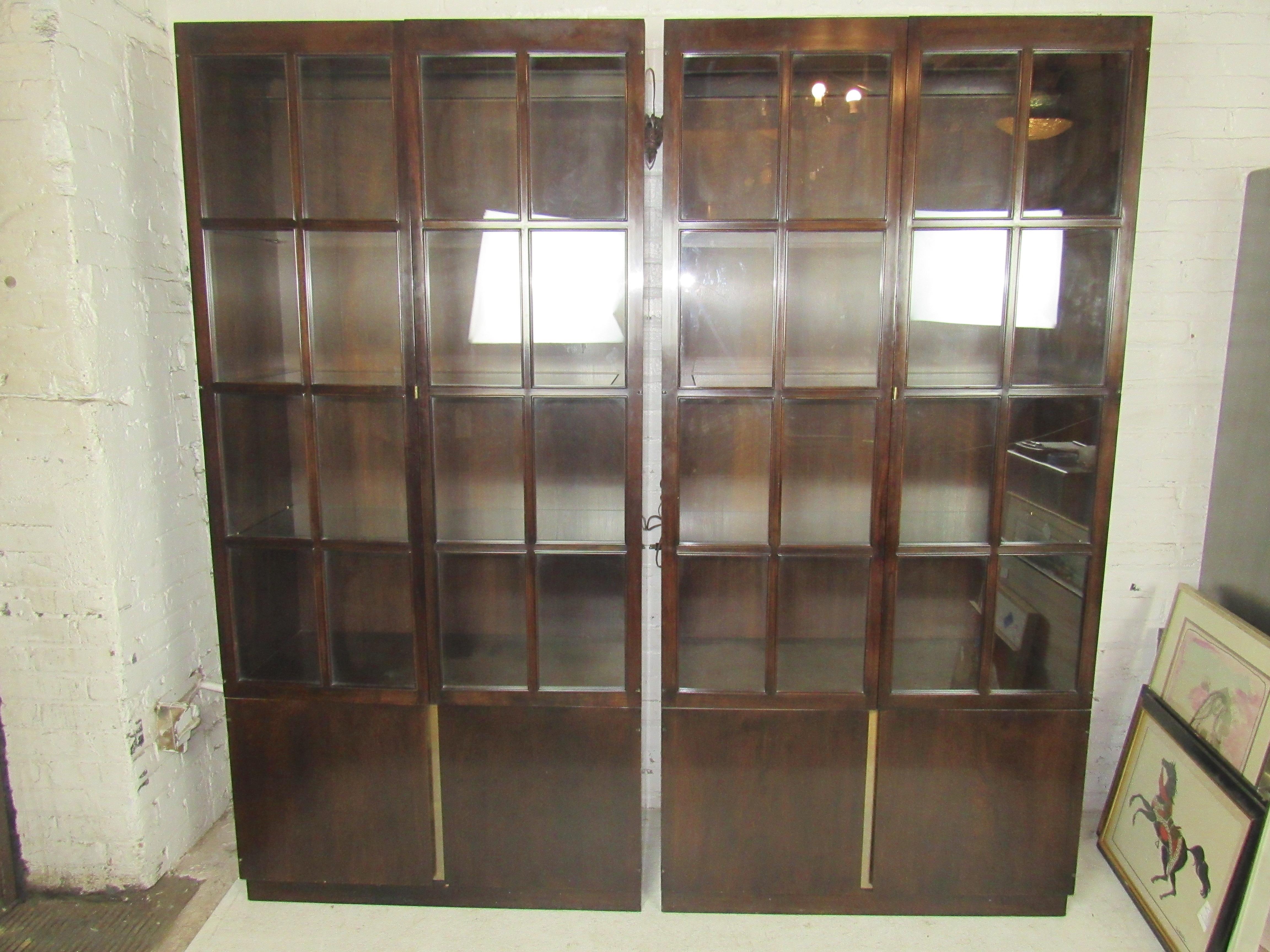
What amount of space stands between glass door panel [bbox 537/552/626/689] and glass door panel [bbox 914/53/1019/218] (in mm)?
1169

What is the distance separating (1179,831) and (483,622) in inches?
71.2

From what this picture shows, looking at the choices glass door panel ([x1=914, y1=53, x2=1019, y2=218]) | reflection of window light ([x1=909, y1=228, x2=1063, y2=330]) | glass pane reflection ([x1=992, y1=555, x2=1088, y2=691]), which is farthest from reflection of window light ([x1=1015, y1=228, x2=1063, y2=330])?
glass pane reflection ([x1=992, y1=555, x2=1088, y2=691])

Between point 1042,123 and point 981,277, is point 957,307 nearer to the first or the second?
point 981,277

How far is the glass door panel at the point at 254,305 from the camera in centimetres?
209

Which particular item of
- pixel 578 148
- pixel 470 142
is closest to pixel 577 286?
pixel 578 148

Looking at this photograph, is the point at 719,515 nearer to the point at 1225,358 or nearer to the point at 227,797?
the point at 1225,358

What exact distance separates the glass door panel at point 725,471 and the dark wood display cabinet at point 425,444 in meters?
0.15

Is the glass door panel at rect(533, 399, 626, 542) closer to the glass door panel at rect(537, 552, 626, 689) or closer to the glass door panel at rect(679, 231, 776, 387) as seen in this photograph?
the glass door panel at rect(537, 552, 626, 689)

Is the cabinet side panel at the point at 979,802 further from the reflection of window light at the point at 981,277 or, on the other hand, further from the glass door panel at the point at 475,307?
the glass door panel at the point at 475,307

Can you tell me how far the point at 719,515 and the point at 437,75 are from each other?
1.27 meters

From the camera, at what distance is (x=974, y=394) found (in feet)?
6.62

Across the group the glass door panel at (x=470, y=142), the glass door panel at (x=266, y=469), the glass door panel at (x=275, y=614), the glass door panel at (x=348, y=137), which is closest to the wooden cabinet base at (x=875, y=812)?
the glass door panel at (x=275, y=614)

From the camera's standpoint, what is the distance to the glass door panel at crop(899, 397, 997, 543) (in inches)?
81.7

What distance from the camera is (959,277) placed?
→ 2.04m
